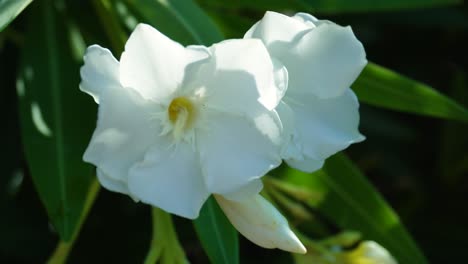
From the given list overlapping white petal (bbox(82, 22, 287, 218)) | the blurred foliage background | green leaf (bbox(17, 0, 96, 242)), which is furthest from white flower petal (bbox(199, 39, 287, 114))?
the blurred foliage background

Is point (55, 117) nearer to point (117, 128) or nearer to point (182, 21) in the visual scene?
point (182, 21)

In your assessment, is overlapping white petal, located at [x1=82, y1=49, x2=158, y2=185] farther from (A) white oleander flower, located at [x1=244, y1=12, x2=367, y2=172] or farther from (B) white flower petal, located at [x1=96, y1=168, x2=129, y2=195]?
(A) white oleander flower, located at [x1=244, y1=12, x2=367, y2=172]

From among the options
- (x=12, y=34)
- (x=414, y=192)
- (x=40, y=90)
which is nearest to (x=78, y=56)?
(x=40, y=90)

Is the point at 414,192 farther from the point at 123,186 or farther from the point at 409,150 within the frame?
the point at 123,186

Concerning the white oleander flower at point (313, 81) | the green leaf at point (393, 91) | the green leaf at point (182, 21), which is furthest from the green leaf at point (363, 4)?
the white oleander flower at point (313, 81)

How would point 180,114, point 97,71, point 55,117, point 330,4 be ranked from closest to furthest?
point 97,71 → point 180,114 → point 55,117 → point 330,4

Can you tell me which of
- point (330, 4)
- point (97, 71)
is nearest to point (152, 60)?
point (97, 71)
